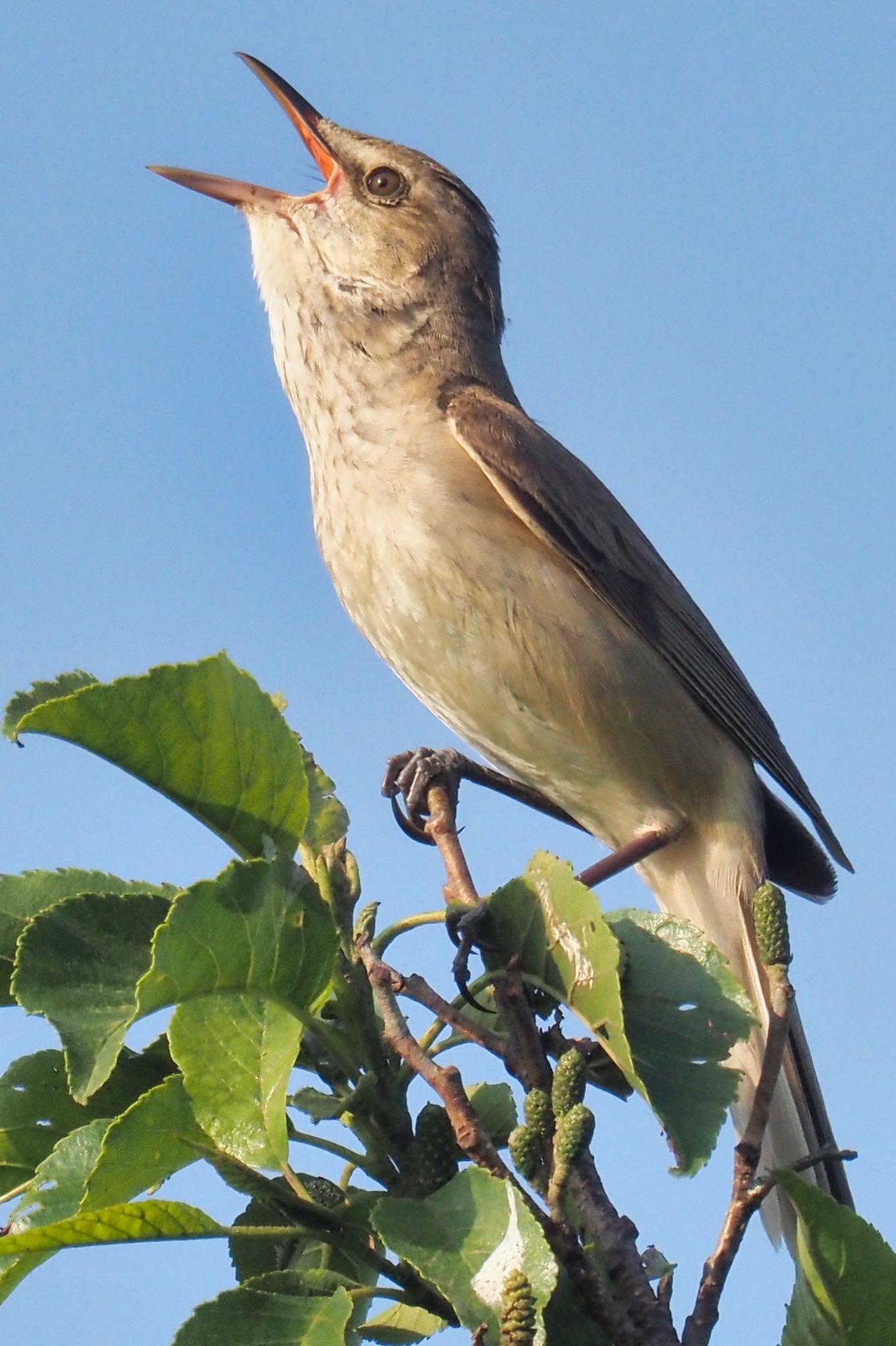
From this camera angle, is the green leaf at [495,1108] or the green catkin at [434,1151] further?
the green leaf at [495,1108]

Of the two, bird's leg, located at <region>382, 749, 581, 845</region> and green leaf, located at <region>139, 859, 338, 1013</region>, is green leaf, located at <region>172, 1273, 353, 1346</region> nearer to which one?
green leaf, located at <region>139, 859, 338, 1013</region>

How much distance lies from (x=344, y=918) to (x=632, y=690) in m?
2.64

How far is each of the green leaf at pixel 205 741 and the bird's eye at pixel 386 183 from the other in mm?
4055

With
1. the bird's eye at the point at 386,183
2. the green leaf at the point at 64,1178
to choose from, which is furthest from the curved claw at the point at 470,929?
the bird's eye at the point at 386,183

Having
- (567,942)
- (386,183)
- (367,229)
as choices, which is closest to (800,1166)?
(567,942)

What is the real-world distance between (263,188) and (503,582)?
212 cm

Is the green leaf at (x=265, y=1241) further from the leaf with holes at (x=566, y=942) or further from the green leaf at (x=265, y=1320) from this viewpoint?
the leaf with holes at (x=566, y=942)

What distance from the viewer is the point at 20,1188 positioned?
2150 millimetres

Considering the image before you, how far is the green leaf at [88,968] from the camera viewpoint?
1996 mm

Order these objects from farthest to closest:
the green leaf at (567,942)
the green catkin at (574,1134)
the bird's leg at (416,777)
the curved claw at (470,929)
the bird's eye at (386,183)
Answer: the bird's eye at (386,183), the bird's leg at (416,777), the curved claw at (470,929), the green leaf at (567,942), the green catkin at (574,1134)

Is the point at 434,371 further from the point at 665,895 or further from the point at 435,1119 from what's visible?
the point at 435,1119

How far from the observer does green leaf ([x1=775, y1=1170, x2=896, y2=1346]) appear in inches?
73.6

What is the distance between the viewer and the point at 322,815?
101 inches

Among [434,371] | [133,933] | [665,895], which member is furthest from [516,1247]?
[434,371]
